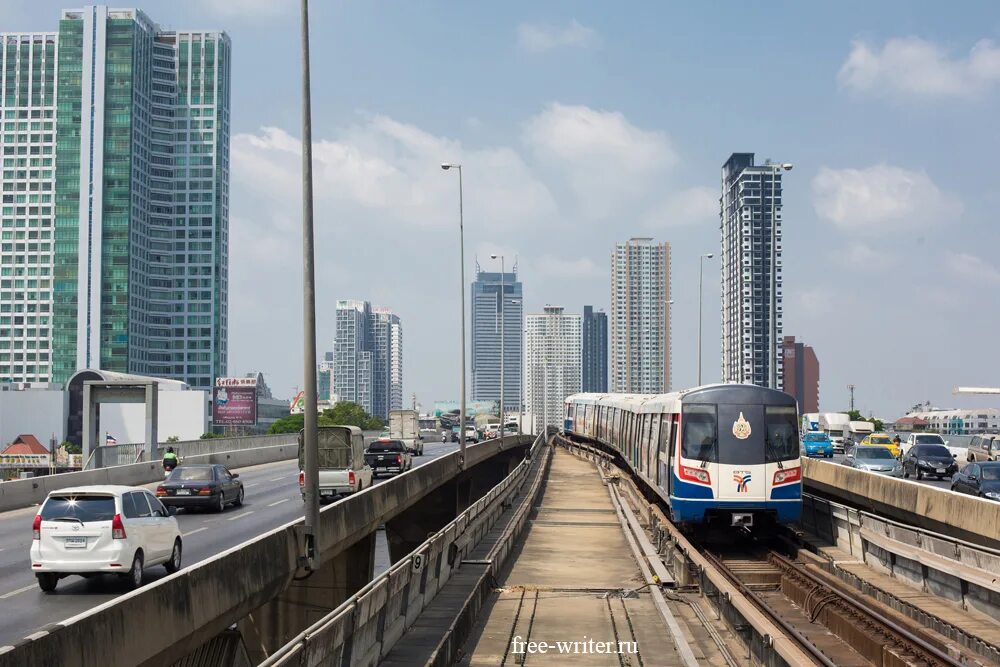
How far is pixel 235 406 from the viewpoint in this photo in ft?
478

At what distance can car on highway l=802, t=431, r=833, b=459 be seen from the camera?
6425cm

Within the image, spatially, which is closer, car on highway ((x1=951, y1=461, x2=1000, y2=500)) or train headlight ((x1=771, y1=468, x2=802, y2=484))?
train headlight ((x1=771, y1=468, x2=802, y2=484))

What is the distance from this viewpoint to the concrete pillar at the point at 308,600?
1669 cm

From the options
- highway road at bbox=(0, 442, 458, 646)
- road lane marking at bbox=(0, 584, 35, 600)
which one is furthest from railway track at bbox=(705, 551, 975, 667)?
road lane marking at bbox=(0, 584, 35, 600)

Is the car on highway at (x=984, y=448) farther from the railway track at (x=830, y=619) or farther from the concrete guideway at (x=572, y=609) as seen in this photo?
the railway track at (x=830, y=619)

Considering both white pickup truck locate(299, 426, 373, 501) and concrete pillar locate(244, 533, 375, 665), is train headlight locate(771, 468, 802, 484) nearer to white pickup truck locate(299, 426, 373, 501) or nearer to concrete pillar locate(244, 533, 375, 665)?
concrete pillar locate(244, 533, 375, 665)

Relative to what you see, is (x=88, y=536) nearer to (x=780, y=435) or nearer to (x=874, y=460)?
(x=780, y=435)

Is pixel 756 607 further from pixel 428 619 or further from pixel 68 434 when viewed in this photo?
pixel 68 434

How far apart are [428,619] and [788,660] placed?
528 cm

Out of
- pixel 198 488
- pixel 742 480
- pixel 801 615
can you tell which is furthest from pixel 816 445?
pixel 801 615

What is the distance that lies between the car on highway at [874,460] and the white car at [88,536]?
30.2 metres

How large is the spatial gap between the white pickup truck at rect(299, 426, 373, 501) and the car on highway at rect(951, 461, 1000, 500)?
58.1 feet

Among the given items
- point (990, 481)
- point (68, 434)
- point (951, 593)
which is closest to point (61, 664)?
point (951, 593)

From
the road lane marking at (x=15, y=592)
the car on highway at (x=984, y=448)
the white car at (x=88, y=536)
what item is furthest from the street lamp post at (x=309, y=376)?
the car on highway at (x=984, y=448)
